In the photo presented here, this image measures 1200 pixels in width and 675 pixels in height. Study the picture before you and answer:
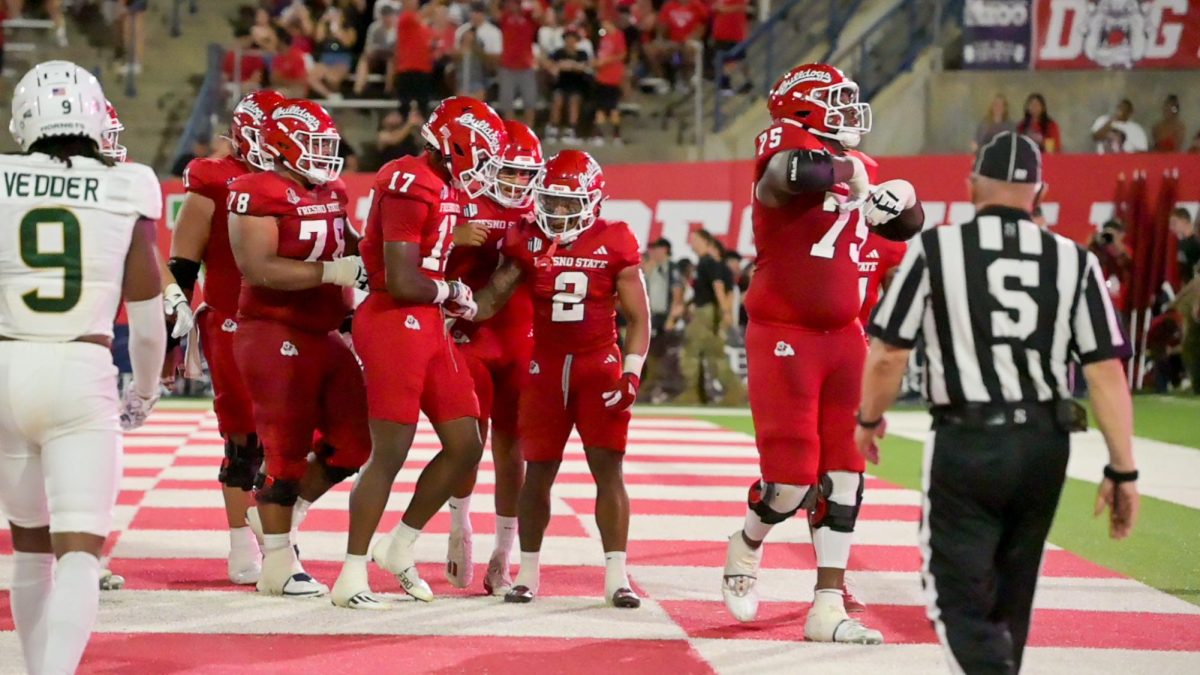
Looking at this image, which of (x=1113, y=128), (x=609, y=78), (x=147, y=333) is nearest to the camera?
(x=147, y=333)

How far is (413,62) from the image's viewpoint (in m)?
19.0

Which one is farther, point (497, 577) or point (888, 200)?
point (497, 577)

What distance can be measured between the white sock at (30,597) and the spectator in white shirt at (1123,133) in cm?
1554

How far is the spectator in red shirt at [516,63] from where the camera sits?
1922cm

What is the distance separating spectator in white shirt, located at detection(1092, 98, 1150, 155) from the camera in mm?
18656

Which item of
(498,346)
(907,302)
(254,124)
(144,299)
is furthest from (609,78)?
(907,302)

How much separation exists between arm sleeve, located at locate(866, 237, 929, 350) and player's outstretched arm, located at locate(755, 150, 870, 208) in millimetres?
1388

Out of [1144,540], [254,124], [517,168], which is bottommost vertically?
[1144,540]

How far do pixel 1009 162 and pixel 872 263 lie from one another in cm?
213

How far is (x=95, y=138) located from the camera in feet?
16.4

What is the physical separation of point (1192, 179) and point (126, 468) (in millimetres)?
11645

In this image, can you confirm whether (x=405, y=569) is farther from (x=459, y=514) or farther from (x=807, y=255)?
(x=807, y=255)

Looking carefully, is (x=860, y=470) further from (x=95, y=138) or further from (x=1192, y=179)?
(x=1192, y=179)

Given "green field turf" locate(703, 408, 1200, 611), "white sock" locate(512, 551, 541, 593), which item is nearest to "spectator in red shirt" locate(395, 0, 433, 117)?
"green field turf" locate(703, 408, 1200, 611)
